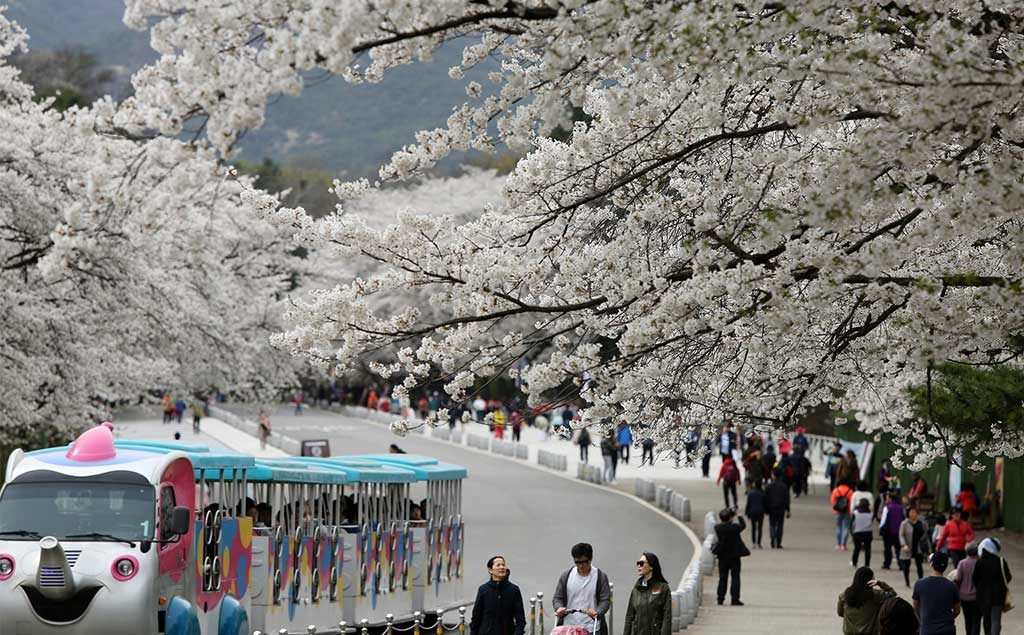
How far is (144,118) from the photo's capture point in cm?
868

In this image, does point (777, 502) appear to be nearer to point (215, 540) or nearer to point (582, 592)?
point (215, 540)

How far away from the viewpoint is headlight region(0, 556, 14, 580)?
1414 cm

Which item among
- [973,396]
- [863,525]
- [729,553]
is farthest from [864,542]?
[973,396]

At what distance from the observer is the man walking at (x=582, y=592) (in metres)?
13.7

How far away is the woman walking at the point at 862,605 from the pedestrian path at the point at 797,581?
6112mm

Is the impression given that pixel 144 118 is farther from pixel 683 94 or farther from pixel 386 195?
pixel 386 195

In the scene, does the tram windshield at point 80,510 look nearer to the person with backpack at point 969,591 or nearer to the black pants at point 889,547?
the person with backpack at point 969,591

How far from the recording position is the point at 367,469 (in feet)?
63.5

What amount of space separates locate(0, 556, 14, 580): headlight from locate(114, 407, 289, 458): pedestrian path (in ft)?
119

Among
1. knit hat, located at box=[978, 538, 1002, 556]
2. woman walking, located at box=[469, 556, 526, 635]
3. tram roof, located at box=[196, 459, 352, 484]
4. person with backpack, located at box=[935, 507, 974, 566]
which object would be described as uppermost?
tram roof, located at box=[196, 459, 352, 484]

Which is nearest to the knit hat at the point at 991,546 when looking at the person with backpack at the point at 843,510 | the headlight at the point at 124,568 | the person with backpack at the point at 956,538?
the person with backpack at the point at 956,538

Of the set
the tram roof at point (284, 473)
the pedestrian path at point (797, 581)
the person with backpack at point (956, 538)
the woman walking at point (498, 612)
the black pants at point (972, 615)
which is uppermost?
the tram roof at point (284, 473)

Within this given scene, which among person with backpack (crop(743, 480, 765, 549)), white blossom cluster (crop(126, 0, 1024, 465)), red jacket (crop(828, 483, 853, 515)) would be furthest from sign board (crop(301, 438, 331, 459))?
white blossom cluster (crop(126, 0, 1024, 465))

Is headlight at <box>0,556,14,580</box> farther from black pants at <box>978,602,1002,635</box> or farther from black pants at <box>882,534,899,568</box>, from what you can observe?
black pants at <box>882,534,899,568</box>
